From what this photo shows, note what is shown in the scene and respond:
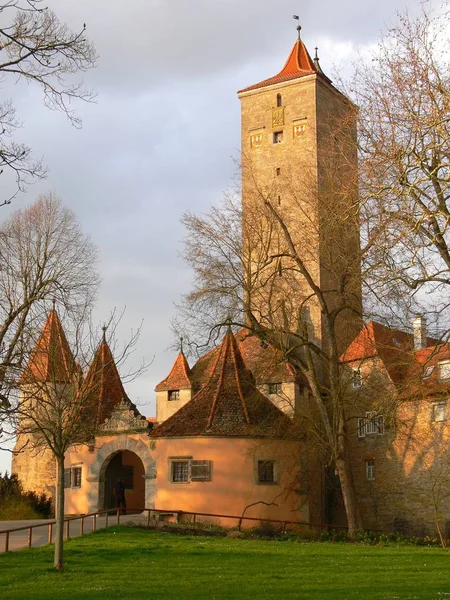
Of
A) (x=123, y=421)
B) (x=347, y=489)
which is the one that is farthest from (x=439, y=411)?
(x=123, y=421)

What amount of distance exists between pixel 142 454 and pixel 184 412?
207 cm

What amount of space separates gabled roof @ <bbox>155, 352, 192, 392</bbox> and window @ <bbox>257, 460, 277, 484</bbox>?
8.60m

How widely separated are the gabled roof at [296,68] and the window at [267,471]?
21.5m

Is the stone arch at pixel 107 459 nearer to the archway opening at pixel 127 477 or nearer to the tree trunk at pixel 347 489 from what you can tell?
the archway opening at pixel 127 477

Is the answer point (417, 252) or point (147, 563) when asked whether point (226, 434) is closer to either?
point (147, 563)

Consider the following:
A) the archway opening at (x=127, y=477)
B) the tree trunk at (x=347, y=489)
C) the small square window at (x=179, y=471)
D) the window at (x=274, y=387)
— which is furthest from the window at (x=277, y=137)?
the tree trunk at (x=347, y=489)

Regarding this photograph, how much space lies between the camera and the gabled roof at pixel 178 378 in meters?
38.9

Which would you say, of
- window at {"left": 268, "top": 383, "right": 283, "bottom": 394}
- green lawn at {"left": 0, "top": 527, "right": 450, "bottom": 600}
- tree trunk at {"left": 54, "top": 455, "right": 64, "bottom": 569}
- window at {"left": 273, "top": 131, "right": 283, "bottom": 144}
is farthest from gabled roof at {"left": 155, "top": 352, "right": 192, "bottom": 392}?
tree trunk at {"left": 54, "top": 455, "right": 64, "bottom": 569}

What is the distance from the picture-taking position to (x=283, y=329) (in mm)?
29250

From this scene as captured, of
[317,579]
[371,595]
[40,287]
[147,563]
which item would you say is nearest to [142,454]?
[40,287]

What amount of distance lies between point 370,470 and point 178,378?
29.9ft

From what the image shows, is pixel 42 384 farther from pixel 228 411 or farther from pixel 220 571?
pixel 228 411

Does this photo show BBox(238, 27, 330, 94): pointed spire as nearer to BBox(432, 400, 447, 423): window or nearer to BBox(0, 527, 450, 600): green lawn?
BBox(432, 400, 447, 423): window

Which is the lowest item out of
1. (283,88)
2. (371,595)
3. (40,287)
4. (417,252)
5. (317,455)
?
(371,595)
